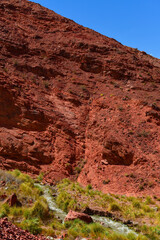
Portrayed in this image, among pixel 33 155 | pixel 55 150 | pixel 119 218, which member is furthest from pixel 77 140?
pixel 119 218

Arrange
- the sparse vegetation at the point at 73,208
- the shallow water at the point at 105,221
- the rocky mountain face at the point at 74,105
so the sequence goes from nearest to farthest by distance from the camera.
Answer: the sparse vegetation at the point at 73,208, the shallow water at the point at 105,221, the rocky mountain face at the point at 74,105

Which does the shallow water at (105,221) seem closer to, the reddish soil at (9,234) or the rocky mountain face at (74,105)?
the reddish soil at (9,234)

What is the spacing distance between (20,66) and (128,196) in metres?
13.5

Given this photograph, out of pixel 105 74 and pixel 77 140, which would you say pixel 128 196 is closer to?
pixel 77 140

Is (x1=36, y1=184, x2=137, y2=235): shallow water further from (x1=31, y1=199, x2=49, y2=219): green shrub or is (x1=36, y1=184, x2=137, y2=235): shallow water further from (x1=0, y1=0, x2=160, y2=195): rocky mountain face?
(x1=0, y1=0, x2=160, y2=195): rocky mountain face

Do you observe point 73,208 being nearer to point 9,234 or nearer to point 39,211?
point 39,211

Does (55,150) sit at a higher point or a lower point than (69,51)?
lower

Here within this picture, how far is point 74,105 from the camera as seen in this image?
19.9 m

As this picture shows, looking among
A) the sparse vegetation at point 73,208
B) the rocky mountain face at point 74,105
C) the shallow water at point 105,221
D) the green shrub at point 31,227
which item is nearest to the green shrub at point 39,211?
the sparse vegetation at point 73,208

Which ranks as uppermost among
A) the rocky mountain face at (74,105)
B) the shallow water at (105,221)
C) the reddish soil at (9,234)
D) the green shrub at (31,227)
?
the rocky mountain face at (74,105)

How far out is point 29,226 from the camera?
21.9ft

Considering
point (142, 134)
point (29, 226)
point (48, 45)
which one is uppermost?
point (48, 45)

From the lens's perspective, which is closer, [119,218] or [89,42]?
[119,218]

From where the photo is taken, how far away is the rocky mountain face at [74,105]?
566 inches
